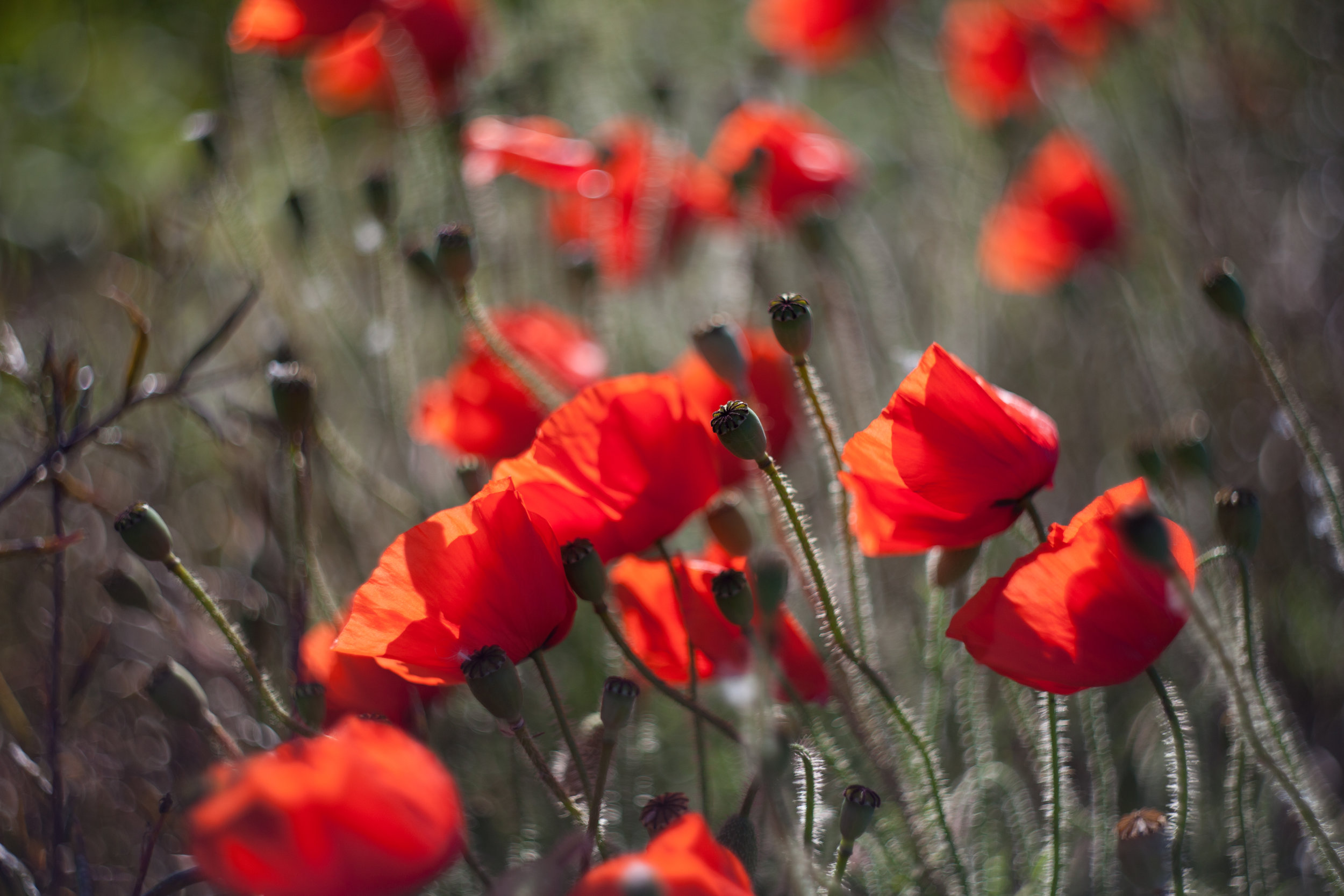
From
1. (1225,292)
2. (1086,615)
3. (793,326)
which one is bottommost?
(1086,615)

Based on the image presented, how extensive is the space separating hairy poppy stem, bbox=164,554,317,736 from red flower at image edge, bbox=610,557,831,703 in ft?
1.04

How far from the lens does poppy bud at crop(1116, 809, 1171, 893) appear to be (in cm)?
81

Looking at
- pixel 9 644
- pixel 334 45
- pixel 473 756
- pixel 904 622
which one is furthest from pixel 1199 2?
pixel 9 644

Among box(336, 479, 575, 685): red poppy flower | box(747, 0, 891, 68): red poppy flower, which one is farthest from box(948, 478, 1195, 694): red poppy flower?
box(747, 0, 891, 68): red poppy flower

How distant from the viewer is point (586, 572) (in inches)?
35.0

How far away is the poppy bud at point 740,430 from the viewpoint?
0.88m

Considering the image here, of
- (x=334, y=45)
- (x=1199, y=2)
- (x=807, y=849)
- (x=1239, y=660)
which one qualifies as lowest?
(x=807, y=849)

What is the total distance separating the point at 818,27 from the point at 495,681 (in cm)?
186

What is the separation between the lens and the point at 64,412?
998 mm

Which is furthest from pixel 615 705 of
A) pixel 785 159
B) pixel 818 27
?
pixel 818 27

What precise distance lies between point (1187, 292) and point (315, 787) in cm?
235

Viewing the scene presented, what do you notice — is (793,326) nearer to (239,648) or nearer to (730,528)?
(730,528)

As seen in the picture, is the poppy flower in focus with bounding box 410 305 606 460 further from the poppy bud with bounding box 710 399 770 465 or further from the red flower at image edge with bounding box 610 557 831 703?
the poppy bud with bounding box 710 399 770 465

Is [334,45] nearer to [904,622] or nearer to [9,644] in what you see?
[9,644]
